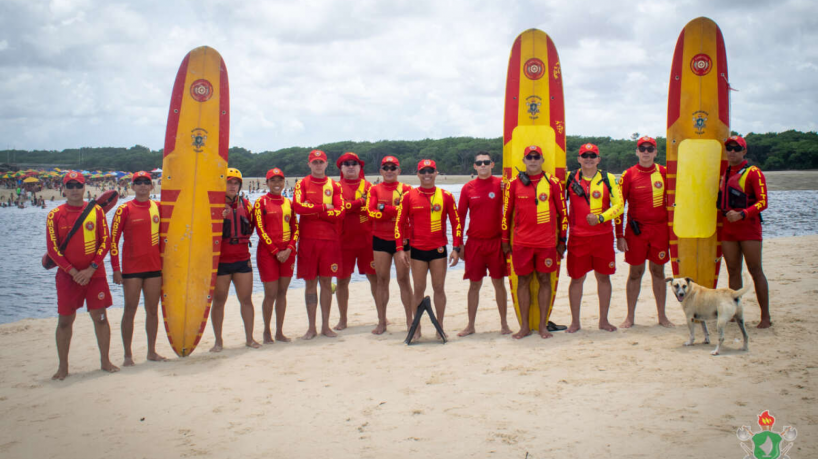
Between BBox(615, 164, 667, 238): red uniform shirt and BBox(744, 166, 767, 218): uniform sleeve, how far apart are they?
0.77 meters

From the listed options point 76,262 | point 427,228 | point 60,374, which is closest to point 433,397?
point 427,228

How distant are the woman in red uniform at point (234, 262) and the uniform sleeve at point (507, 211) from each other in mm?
2516

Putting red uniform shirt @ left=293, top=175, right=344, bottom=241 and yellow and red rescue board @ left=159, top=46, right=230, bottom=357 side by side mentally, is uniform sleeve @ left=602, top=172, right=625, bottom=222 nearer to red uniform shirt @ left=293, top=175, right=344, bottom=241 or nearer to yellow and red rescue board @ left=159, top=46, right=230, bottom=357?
red uniform shirt @ left=293, top=175, right=344, bottom=241

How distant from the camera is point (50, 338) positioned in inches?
279

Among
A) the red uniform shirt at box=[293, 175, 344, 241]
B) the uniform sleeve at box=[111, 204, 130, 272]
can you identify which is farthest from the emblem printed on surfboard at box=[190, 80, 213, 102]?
the uniform sleeve at box=[111, 204, 130, 272]

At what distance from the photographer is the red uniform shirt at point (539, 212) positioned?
18.1 feet

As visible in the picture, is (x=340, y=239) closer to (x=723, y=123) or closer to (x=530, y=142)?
(x=530, y=142)

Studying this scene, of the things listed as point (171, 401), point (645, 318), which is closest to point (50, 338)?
point (171, 401)

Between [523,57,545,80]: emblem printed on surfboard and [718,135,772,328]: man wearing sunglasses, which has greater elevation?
[523,57,545,80]: emblem printed on surfboard

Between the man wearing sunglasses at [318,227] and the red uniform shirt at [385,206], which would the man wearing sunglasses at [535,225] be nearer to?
the red uniform shirt at [385,206]

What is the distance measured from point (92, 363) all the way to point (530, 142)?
502cm

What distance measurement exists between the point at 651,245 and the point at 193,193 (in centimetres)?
469

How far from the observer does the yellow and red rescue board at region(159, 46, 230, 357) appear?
5684 millimetres

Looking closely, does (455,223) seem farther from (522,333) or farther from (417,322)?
(522,333)
